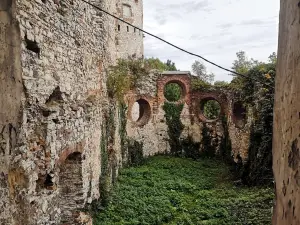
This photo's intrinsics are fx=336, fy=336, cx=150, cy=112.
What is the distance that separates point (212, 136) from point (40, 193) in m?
12.0

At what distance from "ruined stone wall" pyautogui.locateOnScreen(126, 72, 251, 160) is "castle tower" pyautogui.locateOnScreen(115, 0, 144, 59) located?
16.7 feet

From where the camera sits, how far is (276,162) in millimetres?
1801

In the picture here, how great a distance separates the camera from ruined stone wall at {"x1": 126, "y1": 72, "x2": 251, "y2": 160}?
622 inches

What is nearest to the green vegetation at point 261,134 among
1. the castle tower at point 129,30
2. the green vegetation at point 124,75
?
the green vegetation at point 124,75

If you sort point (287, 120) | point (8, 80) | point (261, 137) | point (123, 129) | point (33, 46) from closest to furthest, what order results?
1. point (287, 120)
2. point (8, 80)
3. point (33, 46)
4. point (261, 137)
5. point (123, 129)

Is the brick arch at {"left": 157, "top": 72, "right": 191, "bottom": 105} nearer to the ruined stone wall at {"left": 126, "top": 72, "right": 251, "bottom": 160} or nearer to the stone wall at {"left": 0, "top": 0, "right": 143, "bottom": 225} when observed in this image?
the ruined stone wall at {"left": 126, "top": 72, "right": 251, "bottom": 160}

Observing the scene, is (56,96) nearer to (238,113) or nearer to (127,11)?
(238,113)

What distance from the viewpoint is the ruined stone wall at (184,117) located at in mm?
15797

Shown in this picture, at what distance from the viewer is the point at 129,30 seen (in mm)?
21828

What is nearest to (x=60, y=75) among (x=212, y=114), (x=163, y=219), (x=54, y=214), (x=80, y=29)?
(x=80, y=29)

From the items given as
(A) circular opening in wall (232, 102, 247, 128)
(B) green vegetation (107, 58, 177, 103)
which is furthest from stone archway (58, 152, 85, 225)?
(A) circular opening in wall (232, 102, 247, 128)

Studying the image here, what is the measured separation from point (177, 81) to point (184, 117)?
5.95 feet

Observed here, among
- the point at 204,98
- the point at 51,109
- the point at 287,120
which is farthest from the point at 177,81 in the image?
the point at 287,120

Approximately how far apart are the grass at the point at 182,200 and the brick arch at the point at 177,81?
3.85 m
